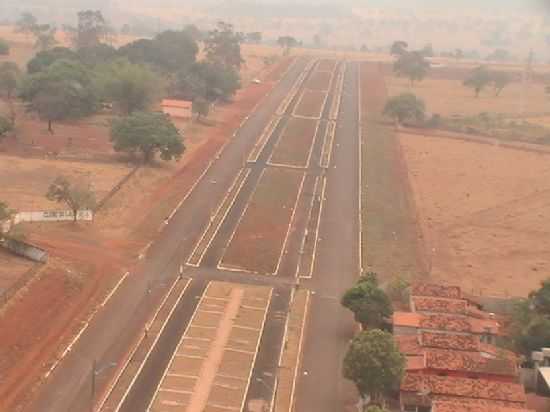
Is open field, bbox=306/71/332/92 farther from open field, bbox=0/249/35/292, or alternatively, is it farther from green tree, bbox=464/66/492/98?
open field, bbox=0/249/35/292

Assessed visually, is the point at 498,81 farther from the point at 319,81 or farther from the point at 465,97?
the point at 319,81

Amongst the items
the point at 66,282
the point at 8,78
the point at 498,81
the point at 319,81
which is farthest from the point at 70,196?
the point at 498,81

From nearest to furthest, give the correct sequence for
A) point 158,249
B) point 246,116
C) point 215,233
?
point 158,249
point 215,233
point 246,116

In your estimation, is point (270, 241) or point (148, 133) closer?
Result: point (270, 241)

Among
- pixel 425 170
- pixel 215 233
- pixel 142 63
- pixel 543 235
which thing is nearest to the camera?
pixel 215 233

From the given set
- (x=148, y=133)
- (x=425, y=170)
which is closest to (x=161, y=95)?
(x=148, y=133)

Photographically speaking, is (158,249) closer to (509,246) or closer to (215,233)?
(215,233)

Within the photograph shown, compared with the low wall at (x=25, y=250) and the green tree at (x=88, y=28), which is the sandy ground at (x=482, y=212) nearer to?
the low wall at (x=25, y=250)
